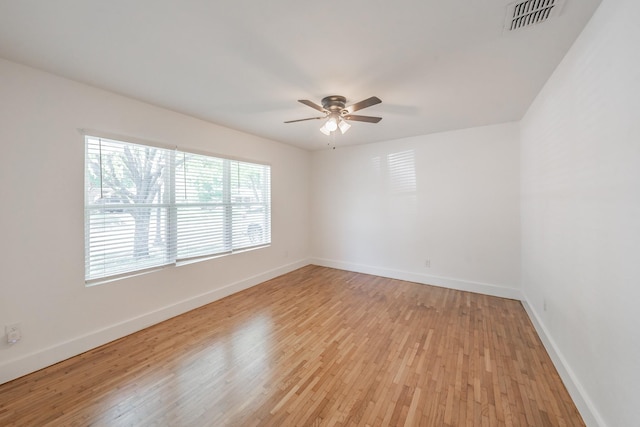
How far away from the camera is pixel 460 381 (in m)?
1.89

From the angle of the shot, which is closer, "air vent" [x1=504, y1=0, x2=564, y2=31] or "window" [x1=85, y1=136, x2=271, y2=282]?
"air vent" [x1=504, y1=0, x2=564, y2=31]

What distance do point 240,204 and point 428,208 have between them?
10.2ft

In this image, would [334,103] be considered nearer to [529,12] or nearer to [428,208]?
[529,12]

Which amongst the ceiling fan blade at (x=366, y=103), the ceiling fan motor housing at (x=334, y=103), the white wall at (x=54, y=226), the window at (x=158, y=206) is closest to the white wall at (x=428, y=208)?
the window at (x=158, y=206)

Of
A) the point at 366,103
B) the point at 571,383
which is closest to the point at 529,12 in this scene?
the point at 366,103

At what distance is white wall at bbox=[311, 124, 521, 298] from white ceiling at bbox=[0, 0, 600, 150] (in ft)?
3.55

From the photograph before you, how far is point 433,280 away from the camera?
13.3ft

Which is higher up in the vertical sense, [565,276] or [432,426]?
[565,276]

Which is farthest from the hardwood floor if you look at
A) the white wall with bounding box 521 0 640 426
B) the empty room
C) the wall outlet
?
the white wall with bounding box 521 0 640 426

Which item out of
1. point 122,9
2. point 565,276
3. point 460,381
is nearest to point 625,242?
point 565,276

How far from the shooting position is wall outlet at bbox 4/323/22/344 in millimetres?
1908

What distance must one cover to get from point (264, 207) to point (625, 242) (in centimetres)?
402

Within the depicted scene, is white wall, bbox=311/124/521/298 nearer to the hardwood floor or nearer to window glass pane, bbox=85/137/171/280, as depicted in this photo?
the hardwood floor

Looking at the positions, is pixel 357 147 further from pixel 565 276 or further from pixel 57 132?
pixel 57 132
